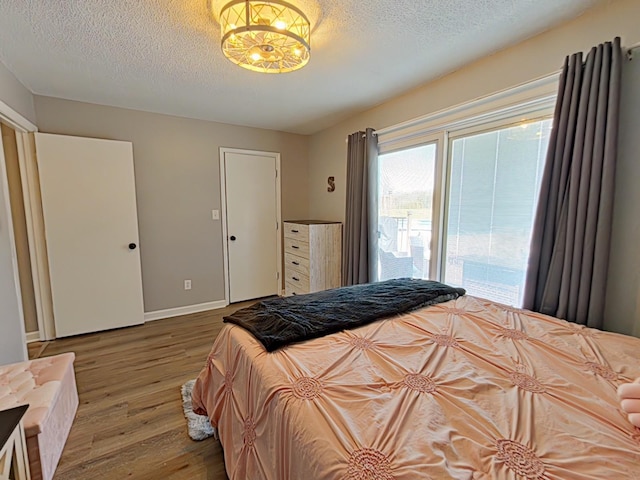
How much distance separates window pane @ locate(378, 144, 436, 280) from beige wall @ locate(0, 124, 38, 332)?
3.45 m

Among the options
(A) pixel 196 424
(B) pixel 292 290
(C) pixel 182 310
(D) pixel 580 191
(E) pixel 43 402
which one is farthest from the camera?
(B) pixel 292 290

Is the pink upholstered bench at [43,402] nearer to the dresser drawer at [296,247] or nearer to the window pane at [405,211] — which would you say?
the dresser drawer at [296,247]

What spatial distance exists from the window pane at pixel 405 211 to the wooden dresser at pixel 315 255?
2.02 ft

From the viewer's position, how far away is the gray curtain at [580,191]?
1.49m

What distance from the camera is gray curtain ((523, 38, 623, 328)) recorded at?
58.6 inches

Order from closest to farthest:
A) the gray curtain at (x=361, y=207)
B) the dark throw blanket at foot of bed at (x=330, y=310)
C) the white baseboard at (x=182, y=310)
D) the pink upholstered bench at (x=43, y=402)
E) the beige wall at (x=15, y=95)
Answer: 1. the pink upholstered bench at (x=43, y=402)
2. the dark throw blanket at foot of bed at (x=330, y=310)
3. the beige wall at (x=15, y=95)
4. the gray curtain at (x=361, y=207)
5. the white baseboard at (x=182, y=310)

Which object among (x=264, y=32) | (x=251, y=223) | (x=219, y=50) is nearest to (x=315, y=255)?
(x=251, y=223)

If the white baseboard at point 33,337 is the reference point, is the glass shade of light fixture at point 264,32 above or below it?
above

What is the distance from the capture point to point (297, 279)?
369cm

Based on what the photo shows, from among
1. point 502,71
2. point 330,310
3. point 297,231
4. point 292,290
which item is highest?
point 502,71

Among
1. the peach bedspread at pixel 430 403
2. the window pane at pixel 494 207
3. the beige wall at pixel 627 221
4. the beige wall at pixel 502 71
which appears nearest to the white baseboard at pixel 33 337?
the peach bedspread at pixel 430 403

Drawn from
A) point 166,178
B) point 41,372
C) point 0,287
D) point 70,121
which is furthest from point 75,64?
point 41,372

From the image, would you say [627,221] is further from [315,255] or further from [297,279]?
[297,279]

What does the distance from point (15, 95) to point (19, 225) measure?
3.79ft
